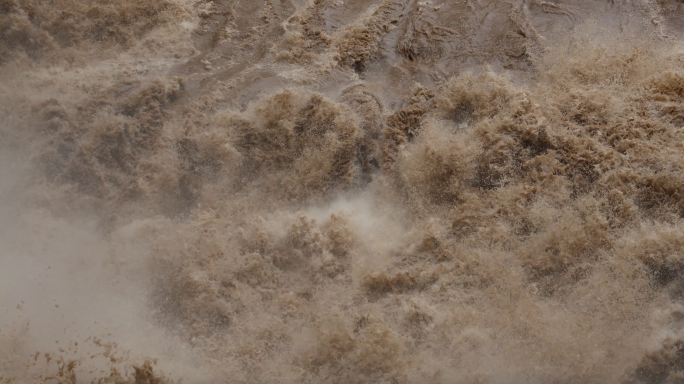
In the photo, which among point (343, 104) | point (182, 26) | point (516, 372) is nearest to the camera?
point (516, 372)

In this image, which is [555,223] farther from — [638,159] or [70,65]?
[70,65]

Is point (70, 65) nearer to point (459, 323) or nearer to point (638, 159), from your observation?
point (459, 323)

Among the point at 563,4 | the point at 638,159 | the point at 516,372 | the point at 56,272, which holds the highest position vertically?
the point at 563,4

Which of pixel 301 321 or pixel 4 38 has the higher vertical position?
pixel 4 38

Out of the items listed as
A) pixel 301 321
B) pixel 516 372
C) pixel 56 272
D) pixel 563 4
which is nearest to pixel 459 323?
pixel 516 372

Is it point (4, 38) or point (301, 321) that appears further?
point (4, 38)

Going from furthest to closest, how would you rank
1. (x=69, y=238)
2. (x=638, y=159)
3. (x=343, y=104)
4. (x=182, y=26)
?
(x=182, y=26) → (x=343, y=104) → (x=638, y=159) → (x=69, y=238)
